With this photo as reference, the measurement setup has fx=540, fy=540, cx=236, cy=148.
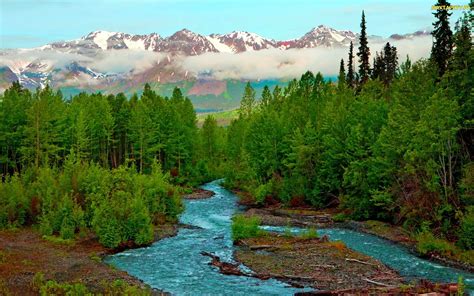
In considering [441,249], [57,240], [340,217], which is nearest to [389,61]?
[340,217]

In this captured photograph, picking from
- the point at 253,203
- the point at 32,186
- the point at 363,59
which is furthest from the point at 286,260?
the point at 363,59

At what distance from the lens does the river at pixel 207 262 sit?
3620 centimetres

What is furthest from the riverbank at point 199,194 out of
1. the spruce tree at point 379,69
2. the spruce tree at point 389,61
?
the spruce tree at point 389,61

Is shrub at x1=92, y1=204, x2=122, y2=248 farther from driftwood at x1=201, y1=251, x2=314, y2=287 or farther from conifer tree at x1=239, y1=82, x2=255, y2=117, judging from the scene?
conifer tree at x1=239, y1=82, x2=255, y2=117

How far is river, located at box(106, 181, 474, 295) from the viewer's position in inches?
1425

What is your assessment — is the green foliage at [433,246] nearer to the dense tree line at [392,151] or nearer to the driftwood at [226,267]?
the dense tree line at [392,151]

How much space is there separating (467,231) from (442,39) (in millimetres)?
28551

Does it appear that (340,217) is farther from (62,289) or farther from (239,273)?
(62,289)

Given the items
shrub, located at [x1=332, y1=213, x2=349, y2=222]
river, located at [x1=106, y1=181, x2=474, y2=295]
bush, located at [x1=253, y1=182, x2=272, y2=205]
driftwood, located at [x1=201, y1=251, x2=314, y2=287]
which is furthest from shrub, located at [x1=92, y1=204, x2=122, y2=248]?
bush, located at [x1=253, y1=182, x2=272, y2=205]

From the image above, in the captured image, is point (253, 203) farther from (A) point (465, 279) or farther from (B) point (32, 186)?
(A) point (465, 279)

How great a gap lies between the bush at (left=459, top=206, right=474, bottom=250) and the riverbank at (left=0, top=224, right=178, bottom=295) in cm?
2537

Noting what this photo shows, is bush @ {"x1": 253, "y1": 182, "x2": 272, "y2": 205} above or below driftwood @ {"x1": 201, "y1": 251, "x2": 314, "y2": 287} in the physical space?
below

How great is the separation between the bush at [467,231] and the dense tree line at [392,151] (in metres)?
0.08

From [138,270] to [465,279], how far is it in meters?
23.7
